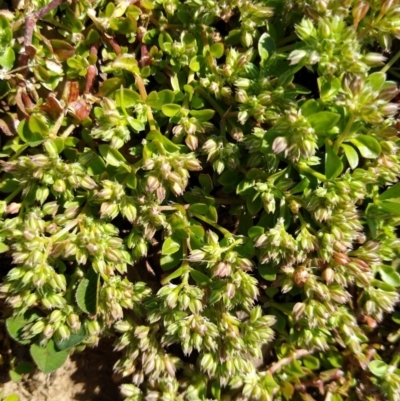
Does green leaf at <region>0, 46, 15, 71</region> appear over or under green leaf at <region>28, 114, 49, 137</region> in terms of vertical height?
over

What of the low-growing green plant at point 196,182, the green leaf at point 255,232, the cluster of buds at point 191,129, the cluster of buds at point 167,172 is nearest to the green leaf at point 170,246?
the low-growing green plant at point 196,182

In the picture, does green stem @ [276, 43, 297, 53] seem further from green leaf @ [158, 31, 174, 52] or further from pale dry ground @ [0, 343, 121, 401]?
pale dry ground @ [0, 343, 121, 401]

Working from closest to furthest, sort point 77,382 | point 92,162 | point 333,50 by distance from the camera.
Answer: point 333,50 → point 92,162 → point 77,382

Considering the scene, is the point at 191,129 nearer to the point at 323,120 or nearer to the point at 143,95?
the point at 143,95

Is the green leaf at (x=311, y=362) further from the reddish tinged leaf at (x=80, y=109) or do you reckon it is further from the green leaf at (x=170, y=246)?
the reddish tinged leaf at (x=80, y=109)

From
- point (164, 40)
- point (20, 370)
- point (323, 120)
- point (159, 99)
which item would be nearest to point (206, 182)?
point (159, 99)

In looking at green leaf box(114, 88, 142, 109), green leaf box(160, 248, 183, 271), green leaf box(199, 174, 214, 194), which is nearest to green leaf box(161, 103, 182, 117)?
green leaf box(114, 88, 142, 109)
